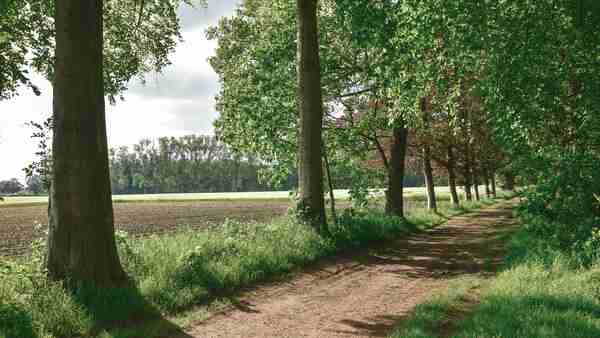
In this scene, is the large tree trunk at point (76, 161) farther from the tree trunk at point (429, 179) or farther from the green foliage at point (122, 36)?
the tree trunk at point (429, 179)

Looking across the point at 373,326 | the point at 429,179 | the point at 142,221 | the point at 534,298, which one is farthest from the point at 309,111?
the point at 142,221

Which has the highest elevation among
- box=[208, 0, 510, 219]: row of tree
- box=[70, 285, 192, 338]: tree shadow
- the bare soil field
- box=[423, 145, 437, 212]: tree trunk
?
box=[208, 0, 510, 219]: row of tree

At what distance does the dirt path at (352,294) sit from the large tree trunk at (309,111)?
2.50 m

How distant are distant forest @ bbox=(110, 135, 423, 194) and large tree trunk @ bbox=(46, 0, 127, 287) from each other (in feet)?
421

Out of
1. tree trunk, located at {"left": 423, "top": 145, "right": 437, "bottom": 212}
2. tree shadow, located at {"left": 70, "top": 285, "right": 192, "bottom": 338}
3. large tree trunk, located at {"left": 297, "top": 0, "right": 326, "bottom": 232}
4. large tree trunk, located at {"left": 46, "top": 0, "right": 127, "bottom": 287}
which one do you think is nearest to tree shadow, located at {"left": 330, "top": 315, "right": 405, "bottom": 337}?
tree shadow, located at {"left": 70, "top": 285, "right": 192, "bottom": 338}

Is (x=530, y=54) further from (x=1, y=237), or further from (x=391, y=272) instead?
(x=1, y=237)

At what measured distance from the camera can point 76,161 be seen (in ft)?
26.6

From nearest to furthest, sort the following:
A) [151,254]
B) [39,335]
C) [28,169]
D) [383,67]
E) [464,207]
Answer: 1. [39,335]
2. [28,169]
3. [151,254]
4. [383,67]
5. [464,207]

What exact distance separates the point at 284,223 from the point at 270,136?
18.8 feet

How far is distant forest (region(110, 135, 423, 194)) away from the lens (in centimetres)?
14300

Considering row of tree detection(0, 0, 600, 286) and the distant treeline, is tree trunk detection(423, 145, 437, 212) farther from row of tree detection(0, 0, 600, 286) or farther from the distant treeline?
the distant treeline

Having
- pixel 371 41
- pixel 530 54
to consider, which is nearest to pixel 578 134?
pixel 530 54

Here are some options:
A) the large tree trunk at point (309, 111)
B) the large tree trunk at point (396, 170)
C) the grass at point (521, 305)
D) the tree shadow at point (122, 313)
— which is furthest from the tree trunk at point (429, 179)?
the tree shadow at point (122, 313)

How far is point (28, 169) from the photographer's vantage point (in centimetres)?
880
